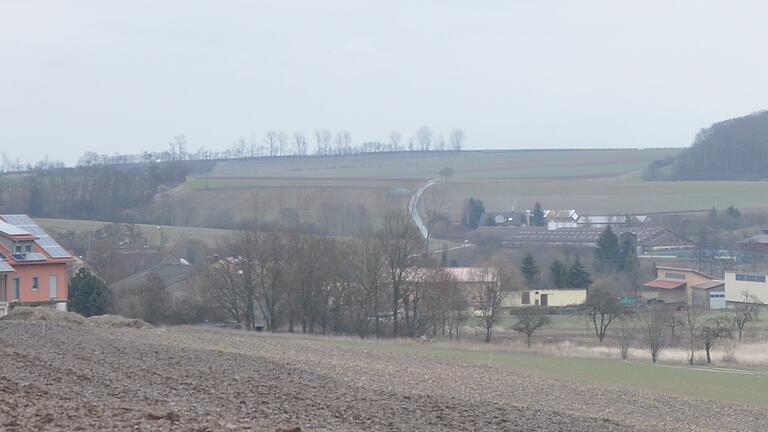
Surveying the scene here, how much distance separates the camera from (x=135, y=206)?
102188mm

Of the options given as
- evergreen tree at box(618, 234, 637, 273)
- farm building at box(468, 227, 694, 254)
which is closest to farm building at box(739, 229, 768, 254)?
farm building at box(468, 227, 694, 254)

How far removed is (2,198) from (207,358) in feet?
257

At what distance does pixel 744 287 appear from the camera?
69.2 meters

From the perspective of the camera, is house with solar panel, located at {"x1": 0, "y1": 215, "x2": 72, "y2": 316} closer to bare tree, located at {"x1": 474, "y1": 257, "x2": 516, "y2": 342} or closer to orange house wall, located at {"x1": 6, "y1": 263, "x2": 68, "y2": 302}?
orange house wall, located at {"x1": 6, "y1": 263, "x2": 68, "y2": 302}

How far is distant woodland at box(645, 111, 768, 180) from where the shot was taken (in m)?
123

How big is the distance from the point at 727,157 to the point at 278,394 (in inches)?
4489

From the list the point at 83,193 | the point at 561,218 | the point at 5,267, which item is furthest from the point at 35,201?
the point at 5,267

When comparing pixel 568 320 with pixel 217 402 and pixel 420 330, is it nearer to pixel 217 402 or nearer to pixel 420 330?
pixel 420 330

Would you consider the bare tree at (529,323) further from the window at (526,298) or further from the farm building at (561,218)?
the farm building at (561,218)

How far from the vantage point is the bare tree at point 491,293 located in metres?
56.5

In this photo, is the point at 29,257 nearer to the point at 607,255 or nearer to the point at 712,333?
the point at 712,333

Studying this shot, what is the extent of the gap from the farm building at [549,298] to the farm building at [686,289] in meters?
4.62

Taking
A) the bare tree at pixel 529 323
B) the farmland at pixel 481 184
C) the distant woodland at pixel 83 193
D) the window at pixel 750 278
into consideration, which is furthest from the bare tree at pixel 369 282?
the distant woodland at pixel 83 193

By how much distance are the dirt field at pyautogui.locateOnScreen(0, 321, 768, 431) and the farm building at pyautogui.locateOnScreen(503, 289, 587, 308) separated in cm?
3532
